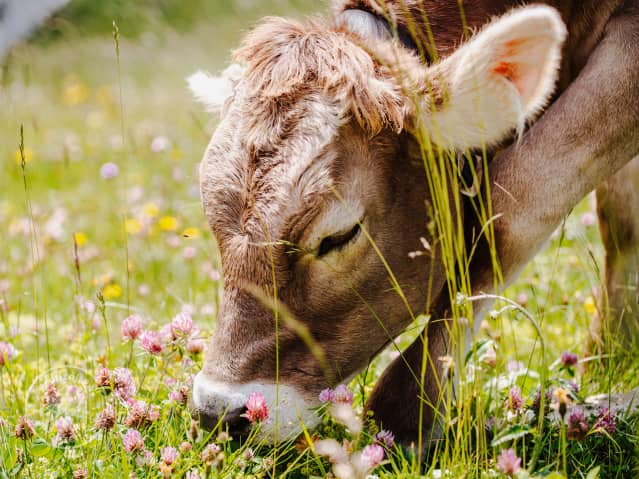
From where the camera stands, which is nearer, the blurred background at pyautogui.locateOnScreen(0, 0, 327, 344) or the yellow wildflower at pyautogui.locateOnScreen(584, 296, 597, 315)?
the blurred background at pyautogui.locateOnScreen(0, 0, 327, 344)

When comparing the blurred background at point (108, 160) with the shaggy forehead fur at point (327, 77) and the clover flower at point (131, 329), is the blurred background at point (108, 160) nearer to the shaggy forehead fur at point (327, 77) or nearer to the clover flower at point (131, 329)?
the clover flower at point (131, 329)

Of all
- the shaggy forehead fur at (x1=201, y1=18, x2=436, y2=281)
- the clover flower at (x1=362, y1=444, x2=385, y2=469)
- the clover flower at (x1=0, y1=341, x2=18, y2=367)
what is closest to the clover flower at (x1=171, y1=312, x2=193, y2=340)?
the shaggy forehead fur at (x1=201, y1=18, x2=436, y2=281)

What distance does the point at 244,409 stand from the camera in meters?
2.55

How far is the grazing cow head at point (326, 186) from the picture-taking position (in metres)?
2.62

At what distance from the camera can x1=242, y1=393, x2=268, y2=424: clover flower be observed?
2.41 m

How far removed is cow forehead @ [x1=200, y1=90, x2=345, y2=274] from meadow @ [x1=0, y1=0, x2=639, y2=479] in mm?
385

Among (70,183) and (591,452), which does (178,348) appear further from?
(70,183)

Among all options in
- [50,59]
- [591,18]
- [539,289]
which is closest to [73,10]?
[50,59]

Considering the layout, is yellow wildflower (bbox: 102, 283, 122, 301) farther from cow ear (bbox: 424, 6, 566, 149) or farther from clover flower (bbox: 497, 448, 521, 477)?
clover flower (bbox: 497, 448, 521, 477)

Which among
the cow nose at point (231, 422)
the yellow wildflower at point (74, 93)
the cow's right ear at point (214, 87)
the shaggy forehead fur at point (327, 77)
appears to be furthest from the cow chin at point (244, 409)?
the yellow wildflower at point (74, 93)

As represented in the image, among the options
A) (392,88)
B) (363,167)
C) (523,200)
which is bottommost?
(523,200)

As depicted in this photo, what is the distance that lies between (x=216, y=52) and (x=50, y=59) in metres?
2.43

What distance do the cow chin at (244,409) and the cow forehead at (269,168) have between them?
1.37 feet

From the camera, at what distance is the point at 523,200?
8.98 ft
